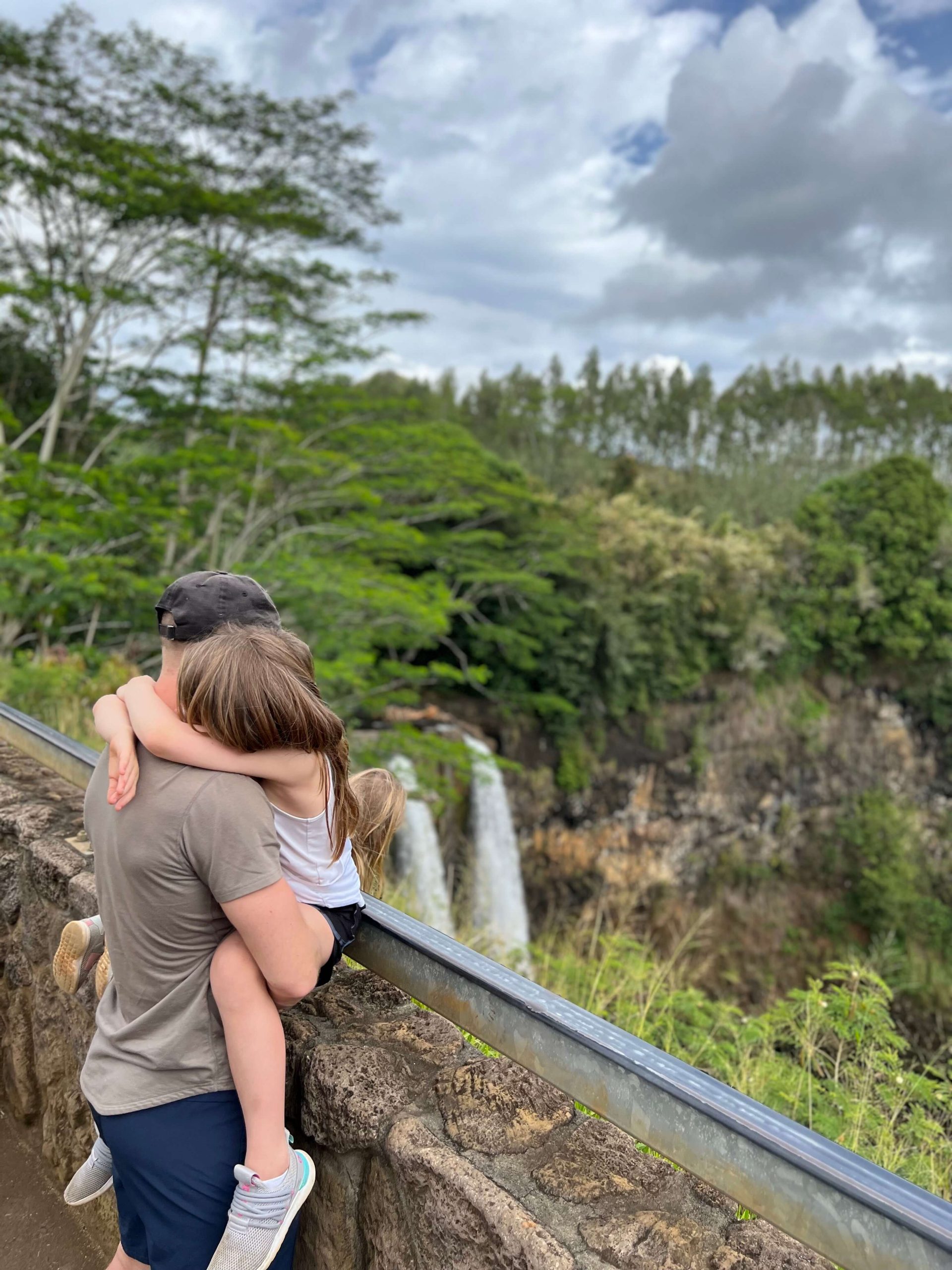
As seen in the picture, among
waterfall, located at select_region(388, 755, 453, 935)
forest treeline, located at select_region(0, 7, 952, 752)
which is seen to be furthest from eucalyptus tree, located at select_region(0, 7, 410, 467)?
waterfall, located at select_region(388, 755, 453, 935)

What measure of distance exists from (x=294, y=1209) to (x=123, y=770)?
2.08ft

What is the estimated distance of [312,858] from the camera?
126 cm

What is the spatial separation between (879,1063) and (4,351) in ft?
42.7

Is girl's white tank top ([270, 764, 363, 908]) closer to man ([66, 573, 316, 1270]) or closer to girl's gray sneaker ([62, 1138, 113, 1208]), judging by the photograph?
man ([66, 573, 316, 1270])

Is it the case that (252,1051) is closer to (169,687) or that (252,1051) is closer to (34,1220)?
(169,687)

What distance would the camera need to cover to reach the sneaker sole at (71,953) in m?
1.45

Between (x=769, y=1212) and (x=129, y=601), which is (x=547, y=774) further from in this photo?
(x=769, y=1212)

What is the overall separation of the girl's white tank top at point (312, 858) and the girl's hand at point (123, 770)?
20 centimetres

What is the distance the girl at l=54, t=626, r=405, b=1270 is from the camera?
1.10 meters

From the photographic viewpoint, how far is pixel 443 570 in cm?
1299

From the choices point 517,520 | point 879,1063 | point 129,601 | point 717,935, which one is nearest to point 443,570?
point 517,520

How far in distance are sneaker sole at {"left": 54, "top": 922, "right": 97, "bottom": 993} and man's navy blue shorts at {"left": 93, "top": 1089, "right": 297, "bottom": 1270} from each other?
1.23 feet

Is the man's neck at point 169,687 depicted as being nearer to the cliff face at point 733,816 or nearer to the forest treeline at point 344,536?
the forest treeline at point 344,536

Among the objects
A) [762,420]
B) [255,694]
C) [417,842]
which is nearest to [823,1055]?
[255,694]
